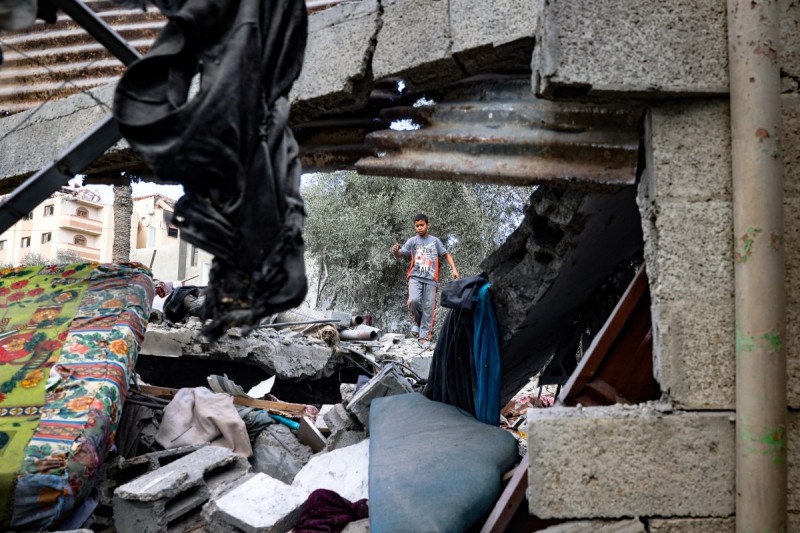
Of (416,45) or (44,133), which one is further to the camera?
(44,133)

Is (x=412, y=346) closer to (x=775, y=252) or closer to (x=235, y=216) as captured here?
(x=775, y=252)

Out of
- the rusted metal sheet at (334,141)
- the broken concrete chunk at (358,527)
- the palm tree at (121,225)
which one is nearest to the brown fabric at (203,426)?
the broken concrete chunk at (358,527)

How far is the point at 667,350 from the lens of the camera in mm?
2436

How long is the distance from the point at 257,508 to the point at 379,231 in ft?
39.7

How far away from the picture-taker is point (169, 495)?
3.92 m

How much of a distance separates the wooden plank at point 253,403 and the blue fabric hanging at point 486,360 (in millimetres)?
2951

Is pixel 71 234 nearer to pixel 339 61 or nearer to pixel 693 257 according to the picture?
pixel 339 61

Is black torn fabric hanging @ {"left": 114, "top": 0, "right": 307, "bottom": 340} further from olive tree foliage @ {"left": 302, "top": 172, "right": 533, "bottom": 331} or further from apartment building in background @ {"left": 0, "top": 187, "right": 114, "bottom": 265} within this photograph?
apartment building in background @ {"left": 0, "top": 187, "right": 114, "bottom": 265}

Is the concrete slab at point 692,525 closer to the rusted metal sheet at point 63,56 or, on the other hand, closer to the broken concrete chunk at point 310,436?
the broken concrete chunk at point 310,436

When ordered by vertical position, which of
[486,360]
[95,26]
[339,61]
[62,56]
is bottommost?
[486,360]

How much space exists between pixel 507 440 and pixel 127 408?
11.6 feet

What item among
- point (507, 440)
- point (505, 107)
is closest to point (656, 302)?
point (505, 107)

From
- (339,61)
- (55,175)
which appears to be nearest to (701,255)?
(339,61)

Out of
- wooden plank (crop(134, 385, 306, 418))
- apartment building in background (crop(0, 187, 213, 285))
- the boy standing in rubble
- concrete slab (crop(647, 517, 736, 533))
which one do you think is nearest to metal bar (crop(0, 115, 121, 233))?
concrete slab (crop(647, 517, 736, 533))
